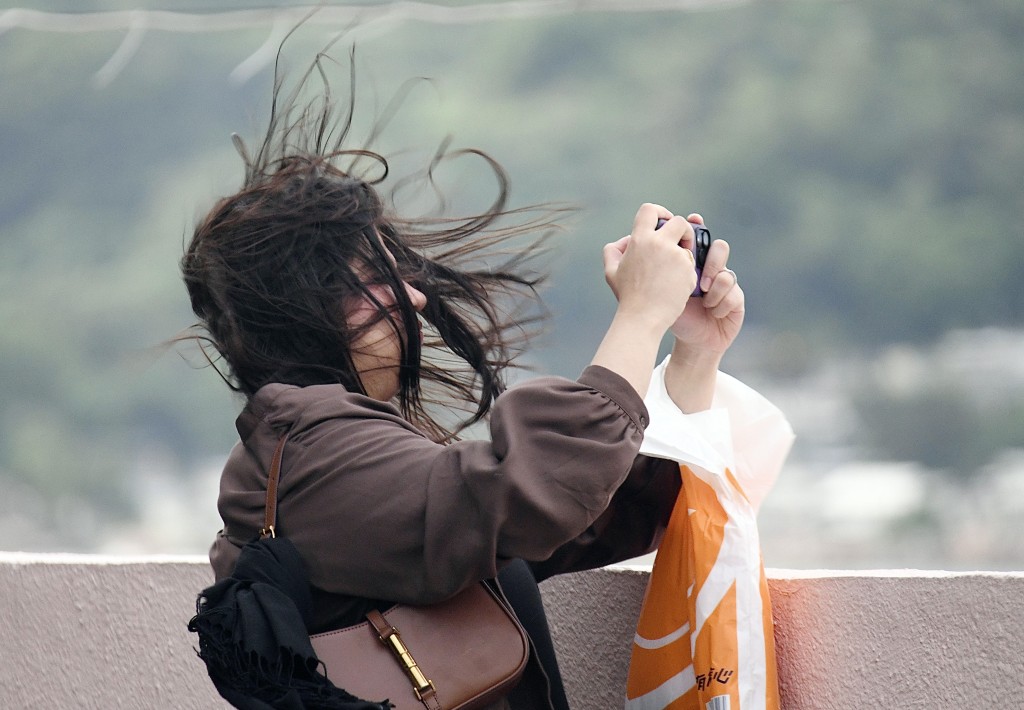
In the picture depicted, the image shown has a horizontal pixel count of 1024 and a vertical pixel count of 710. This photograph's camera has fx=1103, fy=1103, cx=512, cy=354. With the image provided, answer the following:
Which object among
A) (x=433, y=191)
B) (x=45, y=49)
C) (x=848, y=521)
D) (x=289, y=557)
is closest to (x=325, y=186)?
(x=433, y=191)

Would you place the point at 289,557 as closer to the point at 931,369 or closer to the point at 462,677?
the point at 462,677

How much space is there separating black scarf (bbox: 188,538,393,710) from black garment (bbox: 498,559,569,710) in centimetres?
29

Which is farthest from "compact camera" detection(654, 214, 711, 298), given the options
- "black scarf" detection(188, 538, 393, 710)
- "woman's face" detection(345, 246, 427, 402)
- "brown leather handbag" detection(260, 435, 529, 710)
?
"black scarf" detection(188, 538, 393, 710)

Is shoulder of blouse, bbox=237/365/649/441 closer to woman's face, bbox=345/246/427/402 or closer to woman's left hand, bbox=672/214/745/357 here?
woman's face, bbox=345/246/427/402

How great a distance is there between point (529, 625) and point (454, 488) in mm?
388

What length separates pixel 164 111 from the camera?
14.5 ft

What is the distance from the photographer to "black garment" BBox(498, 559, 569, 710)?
1.48m

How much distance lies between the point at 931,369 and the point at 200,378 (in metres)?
2.70

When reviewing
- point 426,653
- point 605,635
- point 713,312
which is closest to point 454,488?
point 426,653

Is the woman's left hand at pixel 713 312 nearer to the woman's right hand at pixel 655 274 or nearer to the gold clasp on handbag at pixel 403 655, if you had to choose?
the woman's right hand at pixel 655 274

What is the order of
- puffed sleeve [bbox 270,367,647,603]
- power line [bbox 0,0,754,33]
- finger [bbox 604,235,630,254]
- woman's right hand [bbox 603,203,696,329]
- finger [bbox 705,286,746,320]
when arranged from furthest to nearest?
power line [bbox 0,0,754,33] < finger [bbox 705,286,746,320] < finger [bbox 604,235,630,254] < woman's right hand [bbox 603,203,696,329] < puffed sleeve [bbox 270,367,647,603]

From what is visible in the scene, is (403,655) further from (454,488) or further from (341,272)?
(341,272)

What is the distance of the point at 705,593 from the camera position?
4.83 ft

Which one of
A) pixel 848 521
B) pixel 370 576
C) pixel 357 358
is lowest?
pixel 848 521
